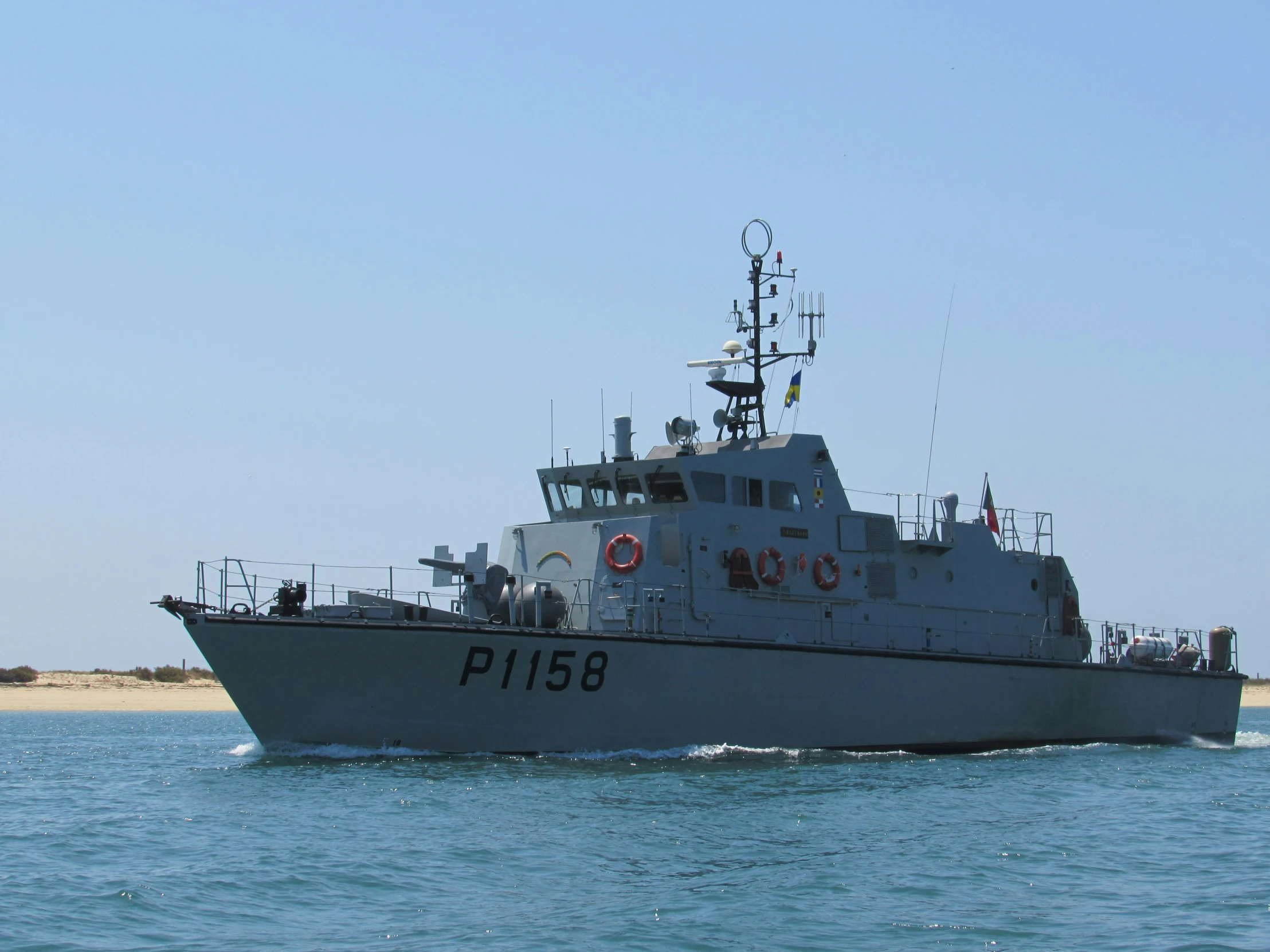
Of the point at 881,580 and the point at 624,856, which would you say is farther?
the point at 881,580

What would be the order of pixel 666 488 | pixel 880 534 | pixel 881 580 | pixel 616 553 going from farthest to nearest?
pixel 880 534, pixel 881 580, pixel 666 488, pixel 616 553

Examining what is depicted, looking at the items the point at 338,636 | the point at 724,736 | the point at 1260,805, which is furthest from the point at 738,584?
the point at 1260,805

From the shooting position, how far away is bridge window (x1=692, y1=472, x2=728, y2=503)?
19.4 meters

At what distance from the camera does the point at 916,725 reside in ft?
67.7

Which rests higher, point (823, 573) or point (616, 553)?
point (616, 553)

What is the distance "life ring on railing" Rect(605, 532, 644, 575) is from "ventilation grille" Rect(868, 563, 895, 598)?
15.0 ft

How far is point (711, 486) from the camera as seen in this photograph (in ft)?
64.3

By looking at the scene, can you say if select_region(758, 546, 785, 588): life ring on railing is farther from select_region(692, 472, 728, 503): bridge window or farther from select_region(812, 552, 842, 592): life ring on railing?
select_region(692, 472, 728, 503): bridge window

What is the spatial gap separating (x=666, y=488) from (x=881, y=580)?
4.22 m

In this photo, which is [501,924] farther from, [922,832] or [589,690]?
[589,690]

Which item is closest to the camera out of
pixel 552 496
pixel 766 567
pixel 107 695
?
pixel 766 567

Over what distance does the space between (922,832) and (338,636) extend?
23.8ft

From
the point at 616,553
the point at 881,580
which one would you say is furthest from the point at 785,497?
the point at 616,553

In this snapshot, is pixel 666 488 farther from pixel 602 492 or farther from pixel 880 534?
pixel 880 534
